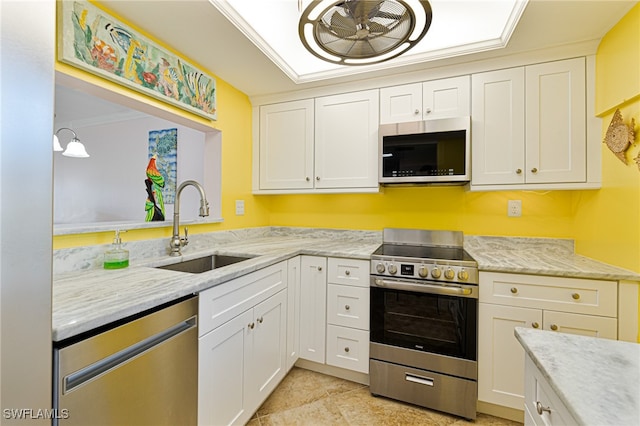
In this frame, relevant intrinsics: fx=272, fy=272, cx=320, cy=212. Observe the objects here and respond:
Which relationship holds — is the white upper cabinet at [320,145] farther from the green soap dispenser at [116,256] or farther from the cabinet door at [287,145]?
the green soap dispenser at [116,256]

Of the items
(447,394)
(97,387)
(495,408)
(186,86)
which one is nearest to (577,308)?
(495,408)

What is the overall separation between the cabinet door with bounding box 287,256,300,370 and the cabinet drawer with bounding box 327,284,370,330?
0.24 meters

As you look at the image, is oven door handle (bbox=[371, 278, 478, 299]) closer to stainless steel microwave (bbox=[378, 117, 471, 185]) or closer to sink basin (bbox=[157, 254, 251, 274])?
stainless steel microwave (bbox=[378, 117, 471, 185])

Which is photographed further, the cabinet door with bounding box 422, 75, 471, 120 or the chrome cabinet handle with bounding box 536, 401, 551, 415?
the cabinet door with bounding box 422, 75, 471, 120

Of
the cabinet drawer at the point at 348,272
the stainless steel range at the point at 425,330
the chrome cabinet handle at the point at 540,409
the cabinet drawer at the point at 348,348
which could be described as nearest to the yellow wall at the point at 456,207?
the stainless steel range at the point at 425,330

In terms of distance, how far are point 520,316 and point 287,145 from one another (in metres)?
2.14

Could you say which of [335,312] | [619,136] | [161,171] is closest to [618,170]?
[619,136]

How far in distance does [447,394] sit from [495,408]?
0.31 metres

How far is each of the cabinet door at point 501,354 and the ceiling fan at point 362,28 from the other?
155cm

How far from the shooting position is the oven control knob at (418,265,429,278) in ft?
5.72

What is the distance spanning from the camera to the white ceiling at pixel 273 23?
4.67ft

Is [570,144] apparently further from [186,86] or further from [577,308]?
[186,86]

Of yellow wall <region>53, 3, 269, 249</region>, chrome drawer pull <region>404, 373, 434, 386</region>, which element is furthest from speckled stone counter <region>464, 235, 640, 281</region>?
yellow wall <region>53, 3, 269, 249</region>

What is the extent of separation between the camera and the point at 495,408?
66.7 inches
